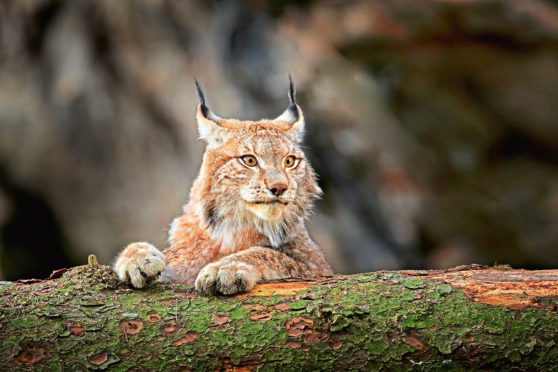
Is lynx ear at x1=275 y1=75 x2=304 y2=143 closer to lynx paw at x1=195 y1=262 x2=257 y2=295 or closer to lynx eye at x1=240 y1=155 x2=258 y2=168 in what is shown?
lynx eye at x1=240 y1=155 x2=258 y2=168

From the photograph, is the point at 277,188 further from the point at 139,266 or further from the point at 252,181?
the point at 139,266

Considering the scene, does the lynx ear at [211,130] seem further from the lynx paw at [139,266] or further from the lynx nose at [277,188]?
the lynx paw at [139,266]

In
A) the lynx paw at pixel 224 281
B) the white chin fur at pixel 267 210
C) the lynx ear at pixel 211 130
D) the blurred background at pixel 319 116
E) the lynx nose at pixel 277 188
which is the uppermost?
the blurred background at pixel 319 116

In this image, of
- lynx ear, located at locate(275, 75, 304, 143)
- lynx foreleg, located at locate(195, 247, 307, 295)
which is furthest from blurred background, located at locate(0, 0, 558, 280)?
lynx foreleg, located at locate(195, 247, 307, 295)

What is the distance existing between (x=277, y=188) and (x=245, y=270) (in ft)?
2.32

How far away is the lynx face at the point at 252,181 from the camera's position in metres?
3.68

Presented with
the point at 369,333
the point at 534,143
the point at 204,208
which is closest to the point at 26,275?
the point at 204,208

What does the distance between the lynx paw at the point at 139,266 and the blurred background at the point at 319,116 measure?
260cm

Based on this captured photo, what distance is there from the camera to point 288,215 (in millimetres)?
3877

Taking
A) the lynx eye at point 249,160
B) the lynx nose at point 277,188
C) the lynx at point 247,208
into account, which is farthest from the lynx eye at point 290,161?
the lynx nose at point 277,188

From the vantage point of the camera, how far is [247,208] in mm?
3754

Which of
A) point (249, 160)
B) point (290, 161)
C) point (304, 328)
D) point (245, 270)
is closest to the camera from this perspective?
point (304, 328)

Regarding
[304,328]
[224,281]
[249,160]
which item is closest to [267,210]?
[249,160]

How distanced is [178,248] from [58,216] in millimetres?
2714
